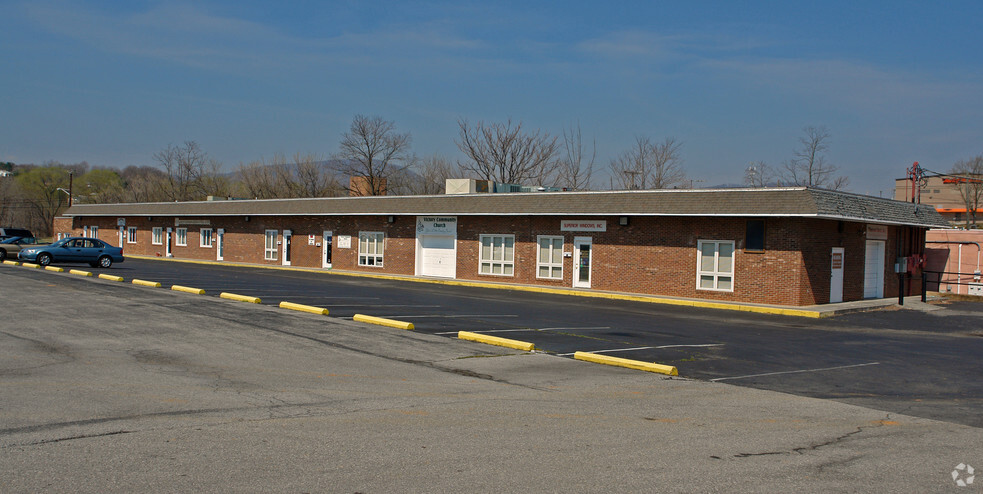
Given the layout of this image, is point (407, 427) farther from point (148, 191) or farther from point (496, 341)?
point (148, 191)

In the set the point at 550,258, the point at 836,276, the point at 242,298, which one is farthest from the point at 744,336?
the point at 550,258

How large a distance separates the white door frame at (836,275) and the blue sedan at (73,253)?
31.8 metres

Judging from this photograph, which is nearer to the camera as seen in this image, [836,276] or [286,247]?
[836,276]

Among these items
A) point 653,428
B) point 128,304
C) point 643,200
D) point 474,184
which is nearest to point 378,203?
point 474,184

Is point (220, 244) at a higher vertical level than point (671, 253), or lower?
lower

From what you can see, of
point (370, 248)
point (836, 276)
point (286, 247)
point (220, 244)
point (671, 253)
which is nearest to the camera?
point (836, 276)

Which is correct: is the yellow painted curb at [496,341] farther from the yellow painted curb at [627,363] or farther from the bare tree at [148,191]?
the bare tree at [148,191]

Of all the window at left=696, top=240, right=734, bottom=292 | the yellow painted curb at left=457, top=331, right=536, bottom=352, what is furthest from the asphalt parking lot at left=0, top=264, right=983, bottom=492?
the window at left=696, top=240, right=734, bottom=292

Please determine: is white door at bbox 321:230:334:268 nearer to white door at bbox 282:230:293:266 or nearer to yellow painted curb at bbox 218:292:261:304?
white door at bbox 282:230:293:266

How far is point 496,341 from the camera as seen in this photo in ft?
49.1

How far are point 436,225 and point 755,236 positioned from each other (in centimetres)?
1573

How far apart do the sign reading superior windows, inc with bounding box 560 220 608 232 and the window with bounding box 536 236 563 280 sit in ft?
2.02

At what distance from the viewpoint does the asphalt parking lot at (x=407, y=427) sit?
612cm

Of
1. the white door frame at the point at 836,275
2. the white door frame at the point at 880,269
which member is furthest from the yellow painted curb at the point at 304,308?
the white door frame at the point at 880,269
